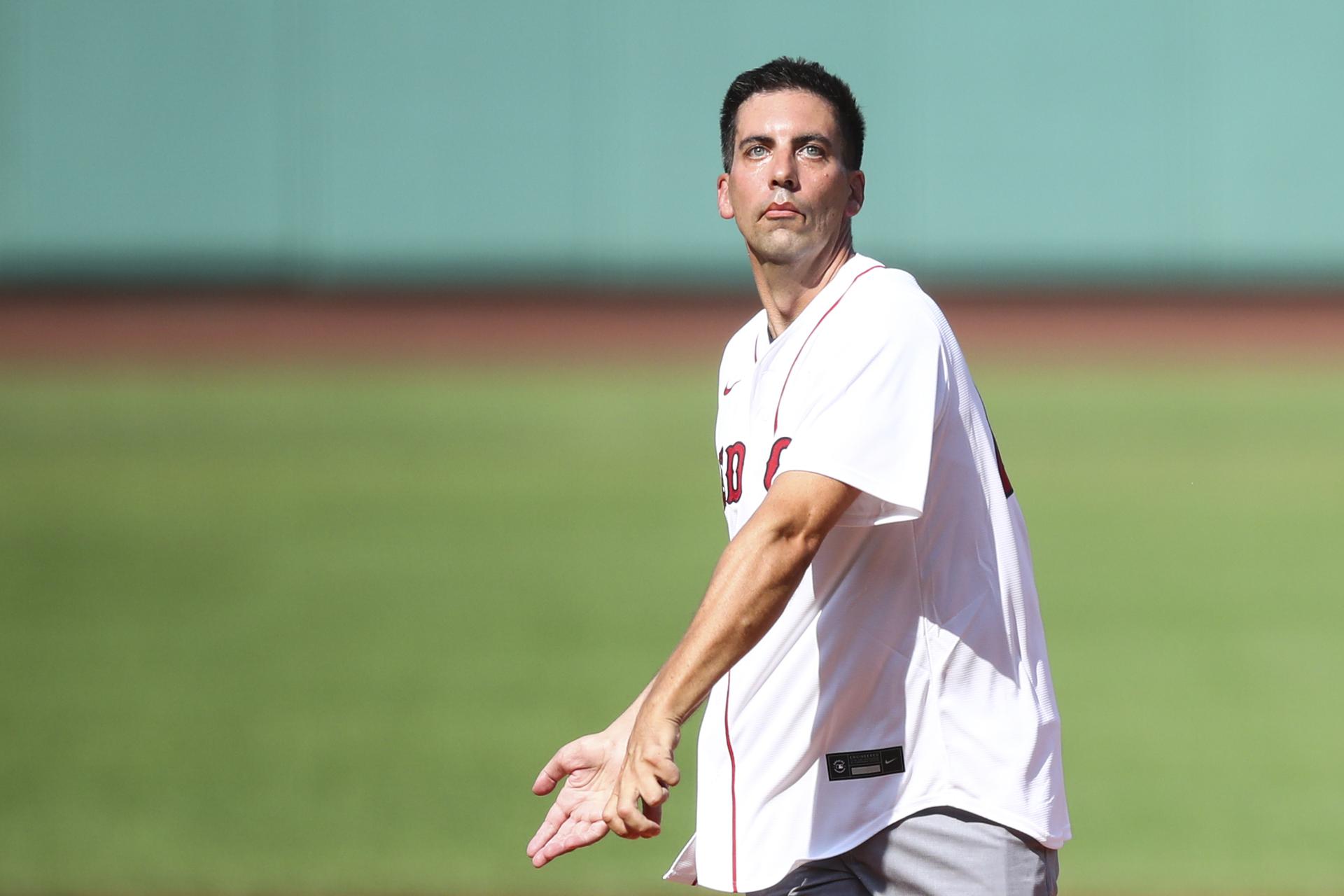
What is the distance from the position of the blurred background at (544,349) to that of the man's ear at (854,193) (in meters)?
4.82

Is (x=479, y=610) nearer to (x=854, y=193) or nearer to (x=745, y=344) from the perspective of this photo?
(x=745, y=344)

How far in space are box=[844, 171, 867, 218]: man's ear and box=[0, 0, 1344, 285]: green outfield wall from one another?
13465mm

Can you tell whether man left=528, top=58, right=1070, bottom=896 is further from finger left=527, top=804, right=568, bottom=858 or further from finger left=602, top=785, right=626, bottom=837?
finger left=602, top=785, right=626, bottom=837

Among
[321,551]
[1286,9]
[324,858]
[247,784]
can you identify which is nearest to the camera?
[324,858]

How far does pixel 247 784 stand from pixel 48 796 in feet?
2.70

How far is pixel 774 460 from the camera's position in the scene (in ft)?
7.38

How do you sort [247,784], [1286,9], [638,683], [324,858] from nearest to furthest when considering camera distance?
[324,858]
[247,784]
[638,683]
[1286,9]

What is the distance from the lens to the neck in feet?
7.93

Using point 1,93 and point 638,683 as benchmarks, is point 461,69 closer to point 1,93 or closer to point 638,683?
point 1,93

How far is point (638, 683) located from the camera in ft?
25.8

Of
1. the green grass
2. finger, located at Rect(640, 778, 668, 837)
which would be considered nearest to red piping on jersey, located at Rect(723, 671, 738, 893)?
finger, located at Rect(640, 778, 668, 837)

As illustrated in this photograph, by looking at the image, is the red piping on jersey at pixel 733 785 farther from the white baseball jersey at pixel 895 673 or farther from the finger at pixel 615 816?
the finger at pixel 615 816

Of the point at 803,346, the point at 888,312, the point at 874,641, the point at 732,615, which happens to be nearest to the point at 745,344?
the point at 803,346

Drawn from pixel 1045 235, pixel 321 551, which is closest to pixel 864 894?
pixel 321 551
